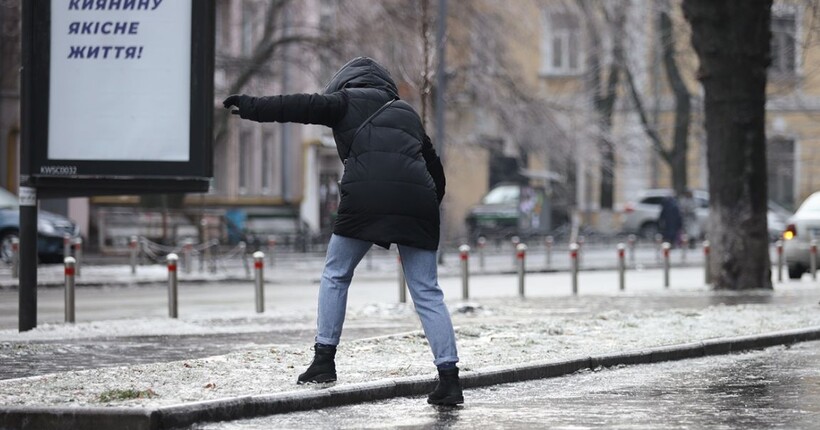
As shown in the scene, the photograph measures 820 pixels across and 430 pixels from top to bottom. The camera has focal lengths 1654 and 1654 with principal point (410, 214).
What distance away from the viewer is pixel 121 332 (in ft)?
48.7

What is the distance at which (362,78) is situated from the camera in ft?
31.4

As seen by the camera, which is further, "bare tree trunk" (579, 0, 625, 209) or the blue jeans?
"bare tree trunk" (579, 0, 625, 209)

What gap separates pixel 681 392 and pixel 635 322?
4954 millimetres

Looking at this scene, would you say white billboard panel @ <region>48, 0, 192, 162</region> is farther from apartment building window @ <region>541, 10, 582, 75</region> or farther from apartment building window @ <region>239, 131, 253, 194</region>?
apartment building window @ <region>239, 131, 253, 194</region>

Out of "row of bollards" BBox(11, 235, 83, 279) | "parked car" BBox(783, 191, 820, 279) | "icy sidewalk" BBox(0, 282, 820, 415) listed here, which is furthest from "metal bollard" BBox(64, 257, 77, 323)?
"parked car" BBox(783, 191, 820, 279)

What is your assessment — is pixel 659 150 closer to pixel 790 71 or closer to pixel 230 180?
pixel 790 71

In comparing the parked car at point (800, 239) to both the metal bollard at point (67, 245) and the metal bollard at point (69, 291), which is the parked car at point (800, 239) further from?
the metal bollard at point (69, 291)

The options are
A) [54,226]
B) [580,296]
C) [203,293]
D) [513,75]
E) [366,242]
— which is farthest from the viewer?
[513,75]

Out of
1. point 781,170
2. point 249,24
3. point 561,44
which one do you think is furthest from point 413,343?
point 781,170

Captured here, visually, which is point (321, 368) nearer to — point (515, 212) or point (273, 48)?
point (273, 48)

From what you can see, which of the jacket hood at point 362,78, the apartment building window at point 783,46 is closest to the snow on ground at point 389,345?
the jacket hood at point 362,78

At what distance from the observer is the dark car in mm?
47719

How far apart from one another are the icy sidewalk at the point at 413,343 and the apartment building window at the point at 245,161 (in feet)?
93.1

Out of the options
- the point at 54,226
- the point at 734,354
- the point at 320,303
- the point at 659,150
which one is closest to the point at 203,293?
the point at 54,226
